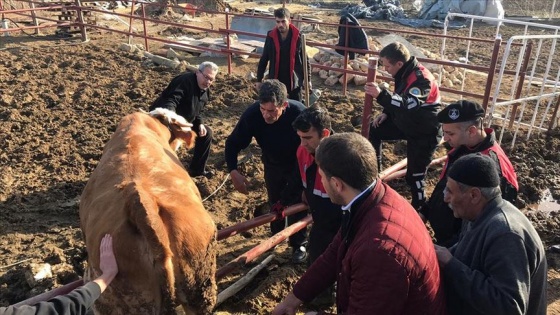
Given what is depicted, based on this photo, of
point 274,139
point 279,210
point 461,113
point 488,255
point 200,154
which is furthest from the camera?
point 200,154

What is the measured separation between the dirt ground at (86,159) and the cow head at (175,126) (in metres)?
1.04

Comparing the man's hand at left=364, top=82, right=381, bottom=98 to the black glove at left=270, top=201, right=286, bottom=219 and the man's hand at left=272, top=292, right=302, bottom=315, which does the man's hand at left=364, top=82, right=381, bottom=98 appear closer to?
the black glove at left=270, top=201, right=286, bottom=219

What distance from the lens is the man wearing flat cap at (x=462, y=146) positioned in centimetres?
340

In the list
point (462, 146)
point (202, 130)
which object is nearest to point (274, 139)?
point (462, 146)

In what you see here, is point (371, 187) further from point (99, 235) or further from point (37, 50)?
point (37, 50)

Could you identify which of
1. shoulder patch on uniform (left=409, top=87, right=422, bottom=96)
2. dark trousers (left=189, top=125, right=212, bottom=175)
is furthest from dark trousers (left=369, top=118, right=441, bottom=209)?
dark trousers (left=189, top=125, right=212, bottom=175)

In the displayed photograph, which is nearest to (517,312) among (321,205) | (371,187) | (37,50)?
(371,187)

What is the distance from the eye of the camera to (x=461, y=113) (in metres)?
3.49

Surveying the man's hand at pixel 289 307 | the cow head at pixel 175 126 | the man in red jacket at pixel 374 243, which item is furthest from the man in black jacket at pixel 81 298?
the cow head at pixel 175 126

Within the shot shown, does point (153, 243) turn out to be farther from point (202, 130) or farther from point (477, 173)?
point (202, 130)

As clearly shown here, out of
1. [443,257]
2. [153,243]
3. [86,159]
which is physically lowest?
[86,159]

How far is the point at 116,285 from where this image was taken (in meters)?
2.83

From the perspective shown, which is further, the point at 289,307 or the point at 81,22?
the point at 81,22

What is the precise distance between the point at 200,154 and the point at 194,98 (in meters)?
0.80
